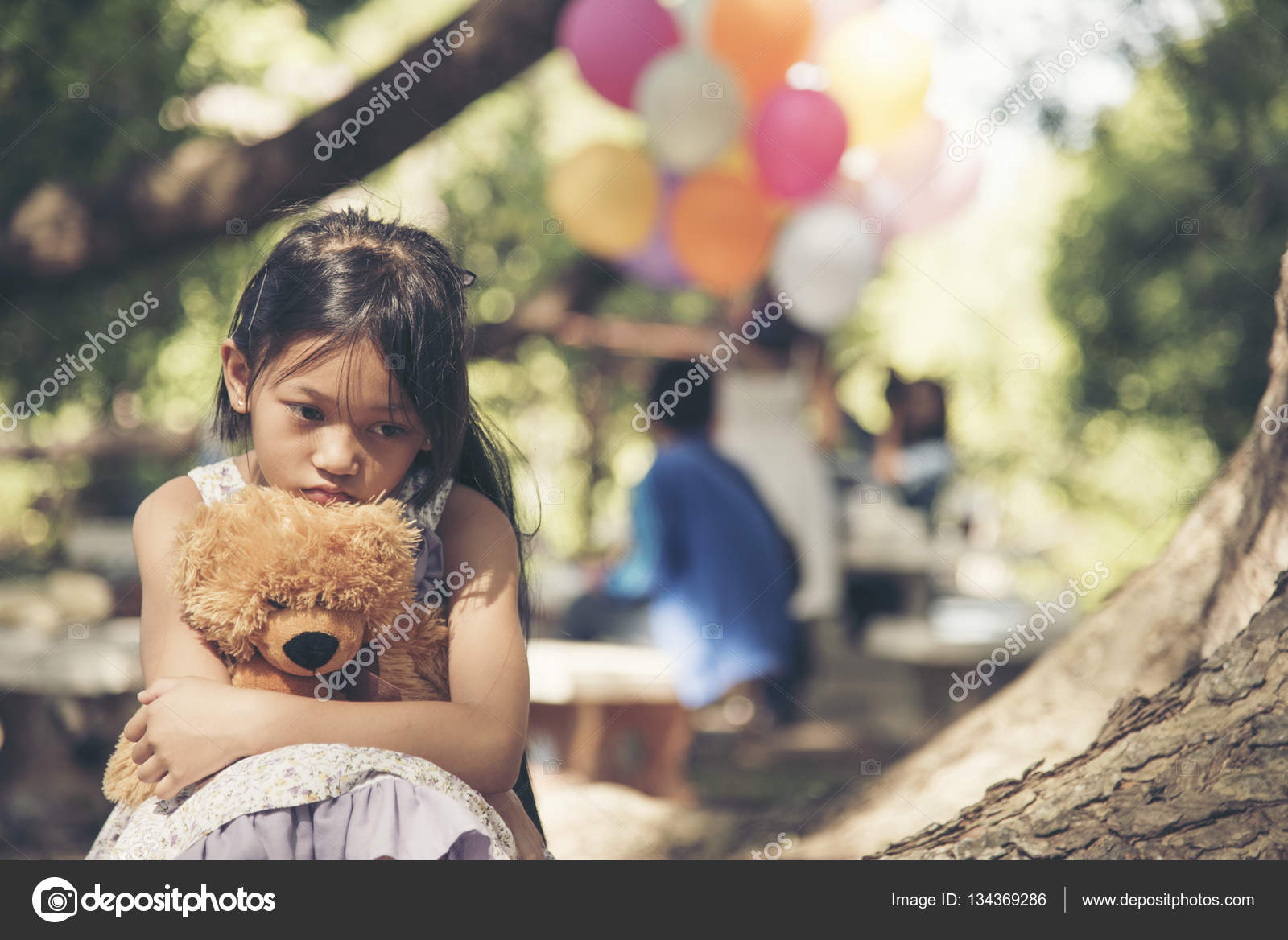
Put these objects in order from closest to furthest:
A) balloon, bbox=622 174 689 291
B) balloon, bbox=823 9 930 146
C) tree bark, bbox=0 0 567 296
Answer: tree bark, bbox=0 0 567 296 → balloon, bbox=823 9 930 146 → balloon, bbox=622 174 689 291

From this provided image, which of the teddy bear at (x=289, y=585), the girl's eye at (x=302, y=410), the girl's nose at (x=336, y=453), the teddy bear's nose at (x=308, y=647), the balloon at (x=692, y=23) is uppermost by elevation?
the balloon at (x=692, y=23)

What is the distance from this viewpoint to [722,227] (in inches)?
171

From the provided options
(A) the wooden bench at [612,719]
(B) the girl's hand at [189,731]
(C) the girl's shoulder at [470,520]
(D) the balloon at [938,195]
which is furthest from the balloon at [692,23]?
(B) the girl's hand at [189,731]

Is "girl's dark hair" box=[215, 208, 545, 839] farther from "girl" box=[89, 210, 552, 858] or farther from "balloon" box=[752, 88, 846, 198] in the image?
"balloon" box=[752, 88, 846, 198]

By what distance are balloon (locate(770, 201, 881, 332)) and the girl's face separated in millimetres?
3163

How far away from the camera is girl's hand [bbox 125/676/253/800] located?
127 centimetres

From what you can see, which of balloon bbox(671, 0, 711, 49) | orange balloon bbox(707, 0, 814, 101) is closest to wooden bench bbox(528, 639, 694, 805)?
orange balloon bbox(707, 0, 814, 101)

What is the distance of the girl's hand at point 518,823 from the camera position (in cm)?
151

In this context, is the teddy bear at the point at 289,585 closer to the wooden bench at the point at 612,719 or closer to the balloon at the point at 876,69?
the wooden bench at the point at 612,719

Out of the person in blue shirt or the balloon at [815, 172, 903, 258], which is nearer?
the person in blue shirt

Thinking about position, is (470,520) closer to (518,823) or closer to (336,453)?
(336,453)

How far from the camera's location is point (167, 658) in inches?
53.8

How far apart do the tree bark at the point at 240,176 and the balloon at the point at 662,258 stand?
1.14m
